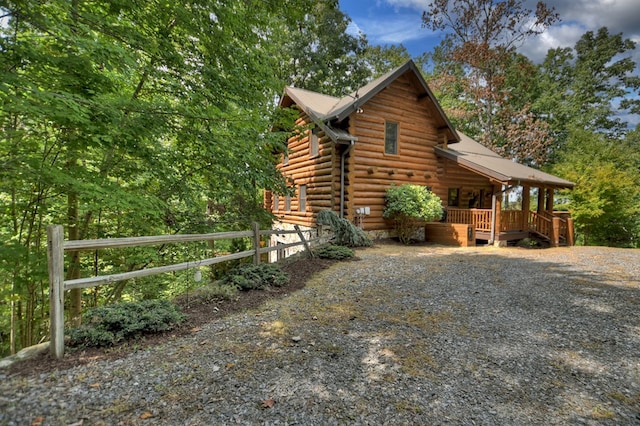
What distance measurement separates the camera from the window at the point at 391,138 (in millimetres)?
13213

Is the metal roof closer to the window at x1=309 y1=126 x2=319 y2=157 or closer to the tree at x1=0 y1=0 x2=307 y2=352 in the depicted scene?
the window at x1=309 y1=126 x2=319 y2=157

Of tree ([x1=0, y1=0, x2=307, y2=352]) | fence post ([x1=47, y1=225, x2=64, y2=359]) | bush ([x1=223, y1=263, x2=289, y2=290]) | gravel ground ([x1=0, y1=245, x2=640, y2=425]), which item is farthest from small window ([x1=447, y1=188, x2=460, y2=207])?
fence post ([x1=47, y1=225, x2=64, y2=359])

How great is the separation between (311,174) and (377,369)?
11.2 metres

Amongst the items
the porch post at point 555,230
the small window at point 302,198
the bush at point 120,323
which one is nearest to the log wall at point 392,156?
the small window at point 302,198

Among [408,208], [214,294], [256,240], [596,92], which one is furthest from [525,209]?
[596,92]

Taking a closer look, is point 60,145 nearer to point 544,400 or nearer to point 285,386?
point 285,386

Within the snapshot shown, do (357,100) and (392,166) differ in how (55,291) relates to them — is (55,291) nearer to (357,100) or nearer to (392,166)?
(357,100)

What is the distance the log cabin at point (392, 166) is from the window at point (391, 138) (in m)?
0.04

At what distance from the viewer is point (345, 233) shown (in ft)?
35.6

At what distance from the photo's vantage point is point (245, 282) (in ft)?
18.5

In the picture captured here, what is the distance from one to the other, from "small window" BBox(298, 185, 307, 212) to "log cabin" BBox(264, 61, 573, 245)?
0.05 metres

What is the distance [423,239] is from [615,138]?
28182 millimetres

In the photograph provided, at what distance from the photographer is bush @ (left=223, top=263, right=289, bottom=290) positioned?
5.68m

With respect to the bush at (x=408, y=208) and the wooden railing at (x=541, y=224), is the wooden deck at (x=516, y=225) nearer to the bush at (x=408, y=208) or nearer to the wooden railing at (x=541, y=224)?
the wooden railing at (x=541, y=224)
